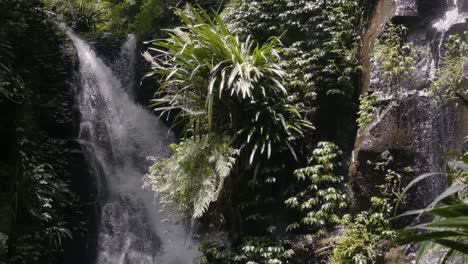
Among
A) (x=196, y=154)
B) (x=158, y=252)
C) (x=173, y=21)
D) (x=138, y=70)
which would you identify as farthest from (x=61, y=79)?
(x=196, y=154)

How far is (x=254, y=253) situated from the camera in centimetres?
469

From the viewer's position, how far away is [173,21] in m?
8.26

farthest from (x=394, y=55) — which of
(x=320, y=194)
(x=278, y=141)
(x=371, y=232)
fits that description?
(x=371, y=232)

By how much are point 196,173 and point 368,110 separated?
74.8 inches

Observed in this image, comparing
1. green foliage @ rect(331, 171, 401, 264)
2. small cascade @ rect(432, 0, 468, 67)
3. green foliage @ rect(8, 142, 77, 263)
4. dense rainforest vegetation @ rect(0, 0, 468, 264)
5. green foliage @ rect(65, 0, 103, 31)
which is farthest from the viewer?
green foliage @ rect(65, 0, 103, 31)

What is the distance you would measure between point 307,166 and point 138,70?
4414mm

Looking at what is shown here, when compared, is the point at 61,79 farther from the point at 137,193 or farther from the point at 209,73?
the point at 209,73

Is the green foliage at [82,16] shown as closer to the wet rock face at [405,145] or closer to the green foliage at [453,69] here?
the wet rock face at [405,145]

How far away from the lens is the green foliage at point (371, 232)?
13.9 ft

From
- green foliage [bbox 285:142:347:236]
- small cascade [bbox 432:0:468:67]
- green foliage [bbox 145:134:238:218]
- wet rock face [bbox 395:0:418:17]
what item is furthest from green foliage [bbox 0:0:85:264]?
small cascade [bbox 432:0:468:67]

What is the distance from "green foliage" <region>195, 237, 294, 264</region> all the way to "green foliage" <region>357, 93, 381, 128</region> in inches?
57.8

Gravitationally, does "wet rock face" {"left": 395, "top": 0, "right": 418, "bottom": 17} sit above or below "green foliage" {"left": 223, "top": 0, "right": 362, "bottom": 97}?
above

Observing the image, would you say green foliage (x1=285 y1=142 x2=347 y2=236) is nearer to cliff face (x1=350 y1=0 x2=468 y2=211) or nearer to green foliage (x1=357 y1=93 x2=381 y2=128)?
cliff face (x1=350 y1=0 x2=468 y2=211)

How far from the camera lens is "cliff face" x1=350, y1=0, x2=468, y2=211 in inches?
172
